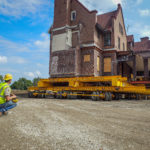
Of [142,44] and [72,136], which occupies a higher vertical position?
[142,44]

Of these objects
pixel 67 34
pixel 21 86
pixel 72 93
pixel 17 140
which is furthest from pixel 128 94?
pixel 21 86

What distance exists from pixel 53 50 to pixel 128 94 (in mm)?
11264

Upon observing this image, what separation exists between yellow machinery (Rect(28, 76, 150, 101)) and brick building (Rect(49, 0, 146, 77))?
3.54m

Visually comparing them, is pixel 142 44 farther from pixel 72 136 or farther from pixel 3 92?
pixel 72 136

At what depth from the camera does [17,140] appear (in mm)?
3213

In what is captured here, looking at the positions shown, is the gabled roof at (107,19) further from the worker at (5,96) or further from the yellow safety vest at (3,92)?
the yellow safety vest at (3,92)

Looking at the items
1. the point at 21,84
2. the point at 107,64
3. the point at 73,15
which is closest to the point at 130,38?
the point at 107,64

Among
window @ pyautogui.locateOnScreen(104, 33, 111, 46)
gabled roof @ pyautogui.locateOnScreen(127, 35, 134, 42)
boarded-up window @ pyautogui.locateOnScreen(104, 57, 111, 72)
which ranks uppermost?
gabled roof @ pyautogui.locateOnScreen(127, 35, 134, 42)

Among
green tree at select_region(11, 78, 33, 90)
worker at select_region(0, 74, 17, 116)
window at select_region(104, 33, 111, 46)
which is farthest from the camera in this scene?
green tree at select_region(11, 78, 33, 90)

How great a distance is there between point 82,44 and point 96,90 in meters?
7.96

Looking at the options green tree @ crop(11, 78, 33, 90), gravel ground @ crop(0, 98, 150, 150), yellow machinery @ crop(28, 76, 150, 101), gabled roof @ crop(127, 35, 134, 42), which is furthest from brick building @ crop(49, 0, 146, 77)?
green tree @ crop(11, 78, 33, 90)

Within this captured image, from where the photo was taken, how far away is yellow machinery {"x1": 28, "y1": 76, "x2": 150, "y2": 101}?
38.0 feet

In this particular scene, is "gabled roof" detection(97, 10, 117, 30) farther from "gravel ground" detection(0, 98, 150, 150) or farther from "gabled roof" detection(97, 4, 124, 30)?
"gravel ground" detection(0, 98, 150, 150)

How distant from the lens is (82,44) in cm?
1788
